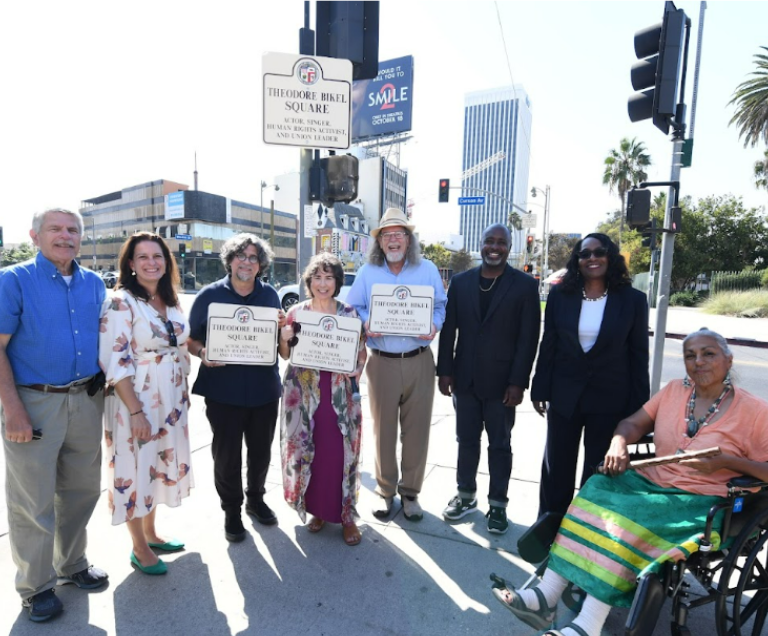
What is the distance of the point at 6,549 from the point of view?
301cm

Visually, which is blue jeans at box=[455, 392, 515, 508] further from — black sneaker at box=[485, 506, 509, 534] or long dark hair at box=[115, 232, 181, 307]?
long dark hair at box=[115, 232, 181, 307]

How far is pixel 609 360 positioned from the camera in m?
2.95

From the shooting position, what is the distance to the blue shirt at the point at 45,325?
237 centimetres

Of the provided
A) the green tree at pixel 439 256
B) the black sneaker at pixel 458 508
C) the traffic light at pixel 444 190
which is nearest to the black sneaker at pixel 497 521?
the black sneaker at pixel 458 508

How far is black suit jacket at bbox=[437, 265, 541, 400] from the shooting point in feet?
11.0

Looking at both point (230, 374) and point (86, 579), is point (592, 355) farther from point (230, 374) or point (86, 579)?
point (86, 579)

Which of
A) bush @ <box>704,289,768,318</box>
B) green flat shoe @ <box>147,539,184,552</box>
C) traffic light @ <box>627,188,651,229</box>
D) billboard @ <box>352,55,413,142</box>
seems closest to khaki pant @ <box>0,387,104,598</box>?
green flat shoe @ <box>147,539,184,552</box>

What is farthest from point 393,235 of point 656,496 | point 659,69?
point 659,69

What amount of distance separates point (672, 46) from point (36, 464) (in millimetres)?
6212

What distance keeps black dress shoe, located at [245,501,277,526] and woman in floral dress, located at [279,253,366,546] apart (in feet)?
0.86

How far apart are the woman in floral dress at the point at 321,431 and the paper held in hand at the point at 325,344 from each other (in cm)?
8

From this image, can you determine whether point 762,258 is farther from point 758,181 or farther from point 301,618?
point 301,618

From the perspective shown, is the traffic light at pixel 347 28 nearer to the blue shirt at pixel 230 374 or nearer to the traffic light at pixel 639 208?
the blue shirt at pixel 230 374

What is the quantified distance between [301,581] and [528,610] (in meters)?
1.29
